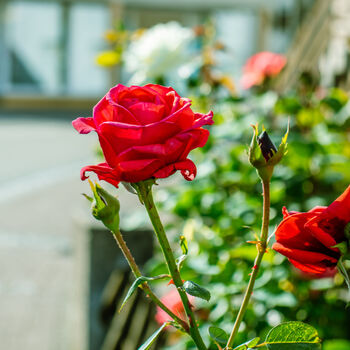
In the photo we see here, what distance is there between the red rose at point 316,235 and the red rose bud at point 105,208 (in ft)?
0.44

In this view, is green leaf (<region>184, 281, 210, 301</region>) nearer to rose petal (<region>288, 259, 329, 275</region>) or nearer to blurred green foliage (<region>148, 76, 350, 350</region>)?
rose petal (<region>288, 259, 329, 275</region>)

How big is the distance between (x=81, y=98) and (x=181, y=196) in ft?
50.8

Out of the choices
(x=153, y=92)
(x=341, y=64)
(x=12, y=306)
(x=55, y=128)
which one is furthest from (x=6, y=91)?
(x=153, y=92)

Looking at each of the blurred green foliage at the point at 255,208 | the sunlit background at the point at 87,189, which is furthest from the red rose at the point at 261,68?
the blurred green foliage at the point at 255,208

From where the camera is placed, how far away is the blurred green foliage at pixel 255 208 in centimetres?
130

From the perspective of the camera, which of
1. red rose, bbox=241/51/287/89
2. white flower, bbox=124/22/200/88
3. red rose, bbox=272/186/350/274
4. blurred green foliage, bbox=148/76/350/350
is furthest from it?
red rose, bbox=241/51/287/89

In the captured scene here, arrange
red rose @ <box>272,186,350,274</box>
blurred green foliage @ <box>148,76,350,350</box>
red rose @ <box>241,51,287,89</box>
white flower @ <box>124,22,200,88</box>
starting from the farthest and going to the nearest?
red rose @ <box>241,51,287,89</box> < white flower @ <box>124,22,200,88</box> < blurred green foliage @ <box>148,76,350,350</box> < red rose @ <box>272,186,350,274</box>

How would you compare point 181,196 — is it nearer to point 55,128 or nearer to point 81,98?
point 55,128

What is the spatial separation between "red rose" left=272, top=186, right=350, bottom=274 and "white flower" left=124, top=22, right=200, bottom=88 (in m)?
1.23

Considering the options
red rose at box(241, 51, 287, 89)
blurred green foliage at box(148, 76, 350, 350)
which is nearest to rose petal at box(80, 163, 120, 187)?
blurred green foliage at box(148, 76, 350, 350)

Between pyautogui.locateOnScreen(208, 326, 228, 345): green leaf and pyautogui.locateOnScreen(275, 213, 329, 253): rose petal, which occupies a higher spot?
pyautogui.locateOnScreen(275, 213, 329, 253): rose petal

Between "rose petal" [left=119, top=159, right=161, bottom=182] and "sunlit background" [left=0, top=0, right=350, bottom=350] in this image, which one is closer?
"rose petal" [left=119, top=159, right=161, bottom=182]

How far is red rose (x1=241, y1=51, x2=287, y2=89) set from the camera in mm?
2156

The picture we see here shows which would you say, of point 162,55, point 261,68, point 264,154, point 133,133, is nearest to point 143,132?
point 133,133
